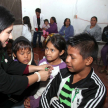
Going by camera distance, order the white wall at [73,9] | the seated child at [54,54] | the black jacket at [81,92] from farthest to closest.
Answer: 1. the white wall at [73,9]
2. the seated child at [54,54]
3. the black jacket at [81,92]

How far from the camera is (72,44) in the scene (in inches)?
36.6

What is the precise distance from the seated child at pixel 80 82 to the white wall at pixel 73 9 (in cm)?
390

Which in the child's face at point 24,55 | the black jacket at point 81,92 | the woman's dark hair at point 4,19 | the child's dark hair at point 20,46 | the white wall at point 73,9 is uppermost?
the white wall at point 73,9

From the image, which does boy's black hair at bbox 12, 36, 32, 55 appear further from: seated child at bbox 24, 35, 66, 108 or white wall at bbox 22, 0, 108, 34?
white wall at bbox 22, 0, 108, 34

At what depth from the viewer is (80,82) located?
91 centimetres

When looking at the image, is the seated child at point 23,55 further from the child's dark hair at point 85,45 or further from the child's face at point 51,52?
the child's dark hair at point 85,45

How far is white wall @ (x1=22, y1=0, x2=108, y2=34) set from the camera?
4.27 m

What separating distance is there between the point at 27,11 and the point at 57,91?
5.47 m

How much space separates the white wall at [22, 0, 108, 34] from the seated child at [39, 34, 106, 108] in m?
3.90

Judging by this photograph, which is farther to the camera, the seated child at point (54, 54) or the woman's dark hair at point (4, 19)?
the seated child at point (54, 54)

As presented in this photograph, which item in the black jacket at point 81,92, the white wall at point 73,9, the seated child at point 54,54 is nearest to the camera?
the black jacket at point 81,92

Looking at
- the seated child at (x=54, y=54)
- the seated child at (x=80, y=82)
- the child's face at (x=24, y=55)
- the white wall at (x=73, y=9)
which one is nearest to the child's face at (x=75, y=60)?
the seated child at (x=80, y=82)

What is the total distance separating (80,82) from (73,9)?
4.57 m

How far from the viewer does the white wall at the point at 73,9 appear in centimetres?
427
